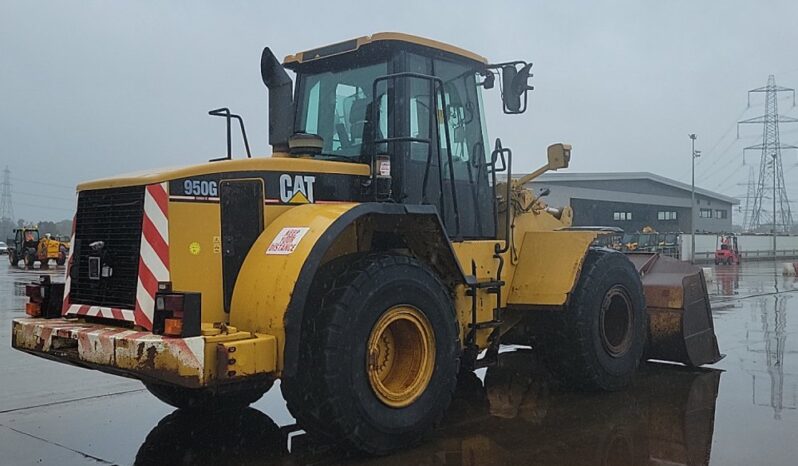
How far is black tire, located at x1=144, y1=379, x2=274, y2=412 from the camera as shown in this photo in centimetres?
607

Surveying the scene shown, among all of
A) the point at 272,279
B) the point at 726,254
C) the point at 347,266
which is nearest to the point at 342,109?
Result: the point at 347,266

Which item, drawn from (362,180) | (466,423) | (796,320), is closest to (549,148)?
(362,180)

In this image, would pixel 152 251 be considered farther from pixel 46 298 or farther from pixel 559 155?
pixel 559 155

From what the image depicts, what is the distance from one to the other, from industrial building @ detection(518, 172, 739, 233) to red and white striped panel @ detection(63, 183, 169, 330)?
33.7m

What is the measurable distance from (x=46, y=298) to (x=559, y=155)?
430 cm

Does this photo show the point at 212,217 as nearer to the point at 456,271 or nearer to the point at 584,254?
the point at 456,271

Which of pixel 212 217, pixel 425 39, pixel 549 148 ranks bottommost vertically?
pixel 212 217

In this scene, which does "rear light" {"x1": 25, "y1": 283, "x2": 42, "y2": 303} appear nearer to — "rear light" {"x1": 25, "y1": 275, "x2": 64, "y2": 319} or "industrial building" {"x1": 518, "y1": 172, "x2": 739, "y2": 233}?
"rear light" {"x1": 25, "y1": 275, "x2": 64, "y2": 319}

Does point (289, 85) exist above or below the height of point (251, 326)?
above

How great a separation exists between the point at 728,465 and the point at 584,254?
7.53 feet

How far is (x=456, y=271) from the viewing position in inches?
226

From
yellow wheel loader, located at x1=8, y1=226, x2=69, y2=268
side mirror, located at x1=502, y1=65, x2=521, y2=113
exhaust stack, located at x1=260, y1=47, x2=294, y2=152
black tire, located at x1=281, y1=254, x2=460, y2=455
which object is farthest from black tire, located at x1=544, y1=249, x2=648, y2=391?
yellow wheel loader, located at x1=8, y1=226, x2=69, y2=268

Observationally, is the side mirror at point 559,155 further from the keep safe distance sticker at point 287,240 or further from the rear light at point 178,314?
the rear light at point 178,314

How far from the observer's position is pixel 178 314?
4.29 metres
